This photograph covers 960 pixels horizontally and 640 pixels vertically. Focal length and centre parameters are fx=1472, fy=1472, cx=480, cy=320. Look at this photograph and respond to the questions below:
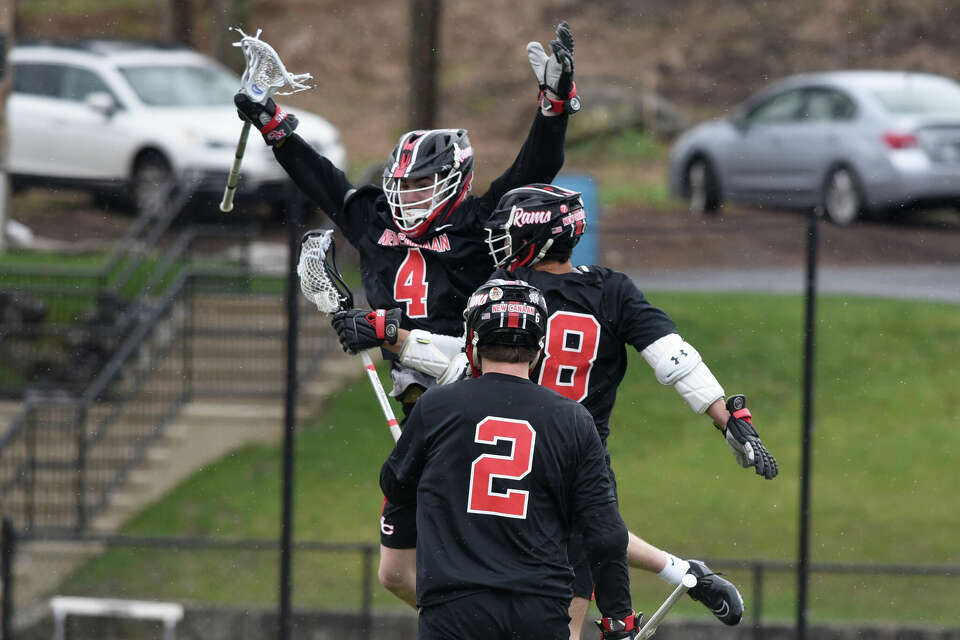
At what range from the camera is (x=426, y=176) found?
558 centimetres

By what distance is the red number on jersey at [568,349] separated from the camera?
17.1 ft

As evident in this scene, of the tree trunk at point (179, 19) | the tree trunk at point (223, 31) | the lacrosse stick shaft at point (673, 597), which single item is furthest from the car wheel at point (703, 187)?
the lacrosse stick shaft at point (673, 597)

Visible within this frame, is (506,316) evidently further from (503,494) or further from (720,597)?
(720,597)

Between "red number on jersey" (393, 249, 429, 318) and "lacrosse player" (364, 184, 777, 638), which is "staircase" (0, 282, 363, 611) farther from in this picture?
"lacrosse player" (364, 184, 777, 638)

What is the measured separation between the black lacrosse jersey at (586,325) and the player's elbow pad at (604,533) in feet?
2.48

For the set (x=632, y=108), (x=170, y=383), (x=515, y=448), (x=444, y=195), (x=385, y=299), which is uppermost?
(x=632, y=108)

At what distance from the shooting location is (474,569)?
175 inches

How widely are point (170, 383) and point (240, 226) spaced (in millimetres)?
2498

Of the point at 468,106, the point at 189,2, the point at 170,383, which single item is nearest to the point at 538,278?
the point at 170,383

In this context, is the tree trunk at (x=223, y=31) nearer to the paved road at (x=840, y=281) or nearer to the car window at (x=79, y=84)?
the car window at (x=79, y=84)

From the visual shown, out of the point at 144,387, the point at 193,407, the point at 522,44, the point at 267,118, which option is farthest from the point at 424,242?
the point at 522,44

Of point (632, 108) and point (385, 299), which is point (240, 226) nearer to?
point (385, 299)

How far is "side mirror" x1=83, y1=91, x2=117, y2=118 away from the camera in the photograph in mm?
16391

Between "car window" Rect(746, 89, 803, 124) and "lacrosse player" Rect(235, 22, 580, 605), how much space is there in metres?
12.1
